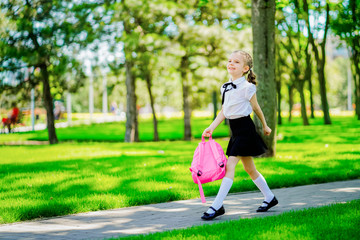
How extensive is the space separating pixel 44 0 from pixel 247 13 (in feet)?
Result: 30.5

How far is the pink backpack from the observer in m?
4.83

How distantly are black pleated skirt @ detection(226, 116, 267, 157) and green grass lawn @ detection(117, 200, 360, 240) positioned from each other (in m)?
0.74

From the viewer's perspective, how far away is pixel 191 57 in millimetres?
21578

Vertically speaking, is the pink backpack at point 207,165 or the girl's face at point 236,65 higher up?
the girl's face at point 236,65

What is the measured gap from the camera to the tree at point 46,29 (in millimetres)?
17344

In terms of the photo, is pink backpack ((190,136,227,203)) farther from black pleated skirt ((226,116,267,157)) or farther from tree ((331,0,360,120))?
tree ((331,0,360,120))

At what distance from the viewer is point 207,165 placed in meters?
4.86

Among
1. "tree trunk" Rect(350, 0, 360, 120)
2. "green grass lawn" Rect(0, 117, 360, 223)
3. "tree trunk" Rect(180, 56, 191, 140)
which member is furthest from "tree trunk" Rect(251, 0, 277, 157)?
"tree trunk" Rect(350, 0, 360, 120)

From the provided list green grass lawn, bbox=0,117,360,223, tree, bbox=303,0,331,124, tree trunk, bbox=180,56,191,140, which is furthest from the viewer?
tree, bbox=303,0,331,124

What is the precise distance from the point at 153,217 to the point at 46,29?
14.3 m

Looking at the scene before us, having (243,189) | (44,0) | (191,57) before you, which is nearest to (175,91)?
(191,57)

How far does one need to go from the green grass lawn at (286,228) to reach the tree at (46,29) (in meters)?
14.3

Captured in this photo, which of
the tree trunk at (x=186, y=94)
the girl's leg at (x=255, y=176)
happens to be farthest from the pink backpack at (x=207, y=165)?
the tree trunk at (x=186, y=94)

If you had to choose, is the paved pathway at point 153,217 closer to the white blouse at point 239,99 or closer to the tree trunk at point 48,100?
the white blouse at point 239,99
